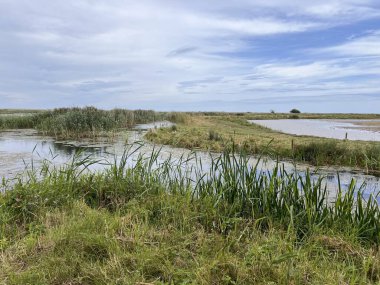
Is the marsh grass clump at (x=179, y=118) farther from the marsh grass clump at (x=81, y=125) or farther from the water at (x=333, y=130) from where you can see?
the marsh grass clump at (x=81, y=125)

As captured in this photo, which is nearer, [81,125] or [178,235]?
[178,235]

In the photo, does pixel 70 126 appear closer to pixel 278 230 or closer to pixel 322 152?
pixel 322 152

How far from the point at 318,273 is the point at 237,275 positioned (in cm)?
74

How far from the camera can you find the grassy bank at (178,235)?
10.9ft

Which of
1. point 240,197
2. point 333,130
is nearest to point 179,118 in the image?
point 333,130

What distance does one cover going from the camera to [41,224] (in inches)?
180

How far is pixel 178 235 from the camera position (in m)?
4.08

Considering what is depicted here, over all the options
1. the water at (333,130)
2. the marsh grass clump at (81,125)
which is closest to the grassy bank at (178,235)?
Answer: the water at (333,130)

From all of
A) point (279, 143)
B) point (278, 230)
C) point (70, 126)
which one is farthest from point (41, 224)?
point (70, 126)

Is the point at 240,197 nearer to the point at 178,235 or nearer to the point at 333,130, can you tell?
the point at 178,235

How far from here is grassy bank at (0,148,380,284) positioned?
332cm

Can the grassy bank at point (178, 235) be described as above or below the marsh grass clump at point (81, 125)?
below

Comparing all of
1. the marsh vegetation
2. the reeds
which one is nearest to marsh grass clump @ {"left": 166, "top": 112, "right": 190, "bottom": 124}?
the reeds

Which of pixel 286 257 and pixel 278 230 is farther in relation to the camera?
pixel 278 230
